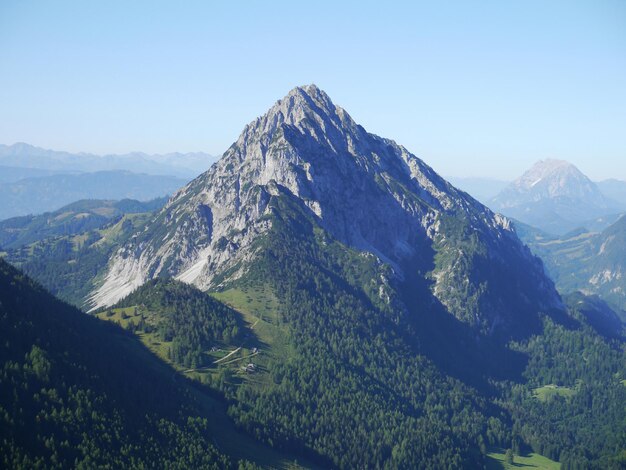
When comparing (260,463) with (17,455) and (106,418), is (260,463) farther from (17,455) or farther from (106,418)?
(17,455)

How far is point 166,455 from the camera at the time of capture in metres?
171

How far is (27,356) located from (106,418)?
88.8 ft

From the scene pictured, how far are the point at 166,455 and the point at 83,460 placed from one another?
25.8 metres

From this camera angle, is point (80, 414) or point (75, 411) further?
point (75, 411)

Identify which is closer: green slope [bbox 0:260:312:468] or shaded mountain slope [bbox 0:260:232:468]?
shaded mountain slope [bbox 0:260:232:468]

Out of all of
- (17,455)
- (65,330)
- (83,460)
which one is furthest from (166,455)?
(65,330)

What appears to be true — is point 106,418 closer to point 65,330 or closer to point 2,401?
point 2,401

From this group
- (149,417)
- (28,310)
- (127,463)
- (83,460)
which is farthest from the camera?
(28,310)

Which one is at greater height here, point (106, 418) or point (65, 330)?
point (65, 330)

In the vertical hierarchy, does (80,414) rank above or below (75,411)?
below

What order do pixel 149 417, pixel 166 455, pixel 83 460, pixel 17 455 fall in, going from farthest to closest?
1. pixel 149 417
2. pixel 166 455
3. pixel 83 460
4. pixel 17 455

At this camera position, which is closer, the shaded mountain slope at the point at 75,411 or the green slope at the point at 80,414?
the shaded mountain slope at the point at 75,411

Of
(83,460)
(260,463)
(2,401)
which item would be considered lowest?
(260,463)

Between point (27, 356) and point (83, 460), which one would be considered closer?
point (83, 460)
